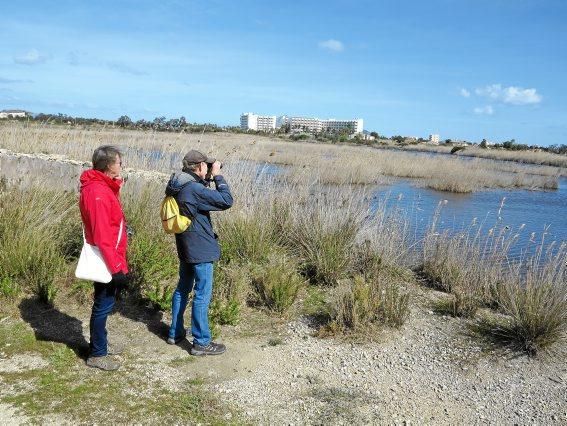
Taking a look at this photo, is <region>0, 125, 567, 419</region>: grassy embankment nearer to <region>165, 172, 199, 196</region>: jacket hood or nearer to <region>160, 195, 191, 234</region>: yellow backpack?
<region>160, 195, 191, 234</region>: yellow backpack

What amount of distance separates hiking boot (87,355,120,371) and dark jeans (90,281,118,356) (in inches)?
1.4

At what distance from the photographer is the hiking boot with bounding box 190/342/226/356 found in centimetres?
439

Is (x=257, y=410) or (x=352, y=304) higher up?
(x=352, y=304)

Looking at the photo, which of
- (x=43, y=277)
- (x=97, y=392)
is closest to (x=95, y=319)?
(x=97, y=392)

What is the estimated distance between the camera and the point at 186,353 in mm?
4453

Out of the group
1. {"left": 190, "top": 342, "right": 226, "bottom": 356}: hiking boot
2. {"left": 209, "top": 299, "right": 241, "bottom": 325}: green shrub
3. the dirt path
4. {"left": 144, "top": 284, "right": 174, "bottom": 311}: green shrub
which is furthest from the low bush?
{"left": 144, "top": 284, "right": 174, "bottom": 311}: green shrub

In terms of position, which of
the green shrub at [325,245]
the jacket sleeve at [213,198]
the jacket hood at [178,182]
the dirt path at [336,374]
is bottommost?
the dirt path at [336,374]

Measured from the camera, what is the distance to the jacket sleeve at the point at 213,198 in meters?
4.06

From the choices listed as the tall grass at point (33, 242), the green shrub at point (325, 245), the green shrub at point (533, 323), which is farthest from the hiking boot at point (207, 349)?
the green shrub at point (533, 323)

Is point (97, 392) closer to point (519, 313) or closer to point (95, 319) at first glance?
point (95, 319)

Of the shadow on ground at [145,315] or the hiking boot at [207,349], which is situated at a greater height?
the hiking boot at [207,349]

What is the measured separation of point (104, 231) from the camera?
370 centimetres

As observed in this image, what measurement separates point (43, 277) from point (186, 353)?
205 centimetres

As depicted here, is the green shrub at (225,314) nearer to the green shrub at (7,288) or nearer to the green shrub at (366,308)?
the green shrub at (366,308)
